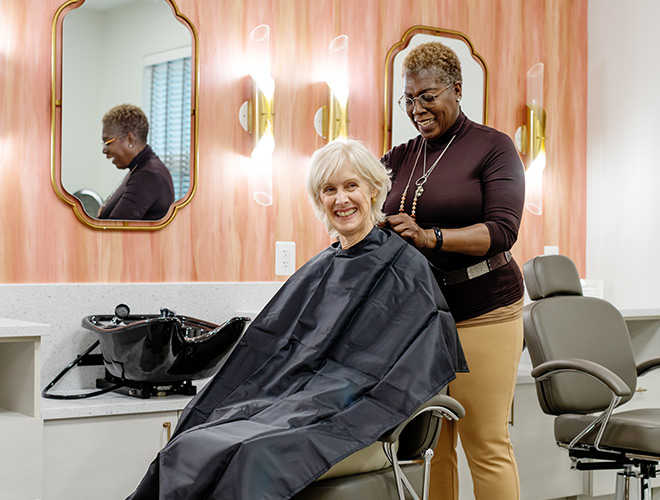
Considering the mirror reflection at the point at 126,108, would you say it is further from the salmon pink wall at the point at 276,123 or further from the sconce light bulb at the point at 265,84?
the sconce light bulb at the point at 265,84

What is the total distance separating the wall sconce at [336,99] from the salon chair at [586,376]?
100 cm

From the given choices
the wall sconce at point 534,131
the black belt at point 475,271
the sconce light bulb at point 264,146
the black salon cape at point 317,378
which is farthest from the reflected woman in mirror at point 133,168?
the wall sconce at point 534,131

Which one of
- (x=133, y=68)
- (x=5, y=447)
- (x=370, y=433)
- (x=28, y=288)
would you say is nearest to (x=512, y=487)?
(x=370, y=433)

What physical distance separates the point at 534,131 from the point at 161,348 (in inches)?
84.2

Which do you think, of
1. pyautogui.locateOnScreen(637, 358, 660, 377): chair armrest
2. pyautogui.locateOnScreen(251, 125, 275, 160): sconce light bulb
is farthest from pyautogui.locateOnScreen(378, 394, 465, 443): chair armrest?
pyautogui.locateOnScreen(251, 125, 275, 160): sconce light bulb

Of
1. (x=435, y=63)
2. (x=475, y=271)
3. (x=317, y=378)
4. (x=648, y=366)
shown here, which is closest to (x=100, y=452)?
(x=317, y=378)

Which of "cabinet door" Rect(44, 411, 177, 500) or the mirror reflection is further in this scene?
the mirror reflection

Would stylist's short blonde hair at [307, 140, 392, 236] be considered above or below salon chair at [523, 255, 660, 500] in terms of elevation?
above

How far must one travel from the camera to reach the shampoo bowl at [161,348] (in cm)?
240

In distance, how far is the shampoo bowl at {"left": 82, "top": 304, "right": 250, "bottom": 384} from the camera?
2.40 metres

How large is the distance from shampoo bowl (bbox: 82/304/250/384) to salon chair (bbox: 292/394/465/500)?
0.83 m

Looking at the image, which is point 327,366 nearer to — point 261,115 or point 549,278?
point 549,278

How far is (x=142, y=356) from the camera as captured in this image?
243 centimetres

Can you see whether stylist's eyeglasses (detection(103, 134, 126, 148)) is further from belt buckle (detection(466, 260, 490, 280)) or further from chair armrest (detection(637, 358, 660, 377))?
chair armrest (detection(637, 358, 660, 377))
